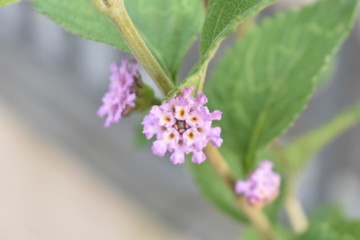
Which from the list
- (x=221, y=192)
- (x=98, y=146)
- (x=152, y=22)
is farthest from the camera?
(x=98, y=146)

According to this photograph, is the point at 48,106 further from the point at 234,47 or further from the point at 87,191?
the point at 234,47

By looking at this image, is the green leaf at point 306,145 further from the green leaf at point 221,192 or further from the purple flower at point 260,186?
the purple flower at point 260,186

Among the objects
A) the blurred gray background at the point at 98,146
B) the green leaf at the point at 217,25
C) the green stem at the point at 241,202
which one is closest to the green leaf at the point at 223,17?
the green leaf at the point at 217,25

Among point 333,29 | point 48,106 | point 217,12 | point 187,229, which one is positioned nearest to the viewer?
point 217,12

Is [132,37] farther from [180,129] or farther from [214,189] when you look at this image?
[214,189]

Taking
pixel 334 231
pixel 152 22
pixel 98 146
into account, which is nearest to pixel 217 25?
pixel 152 22

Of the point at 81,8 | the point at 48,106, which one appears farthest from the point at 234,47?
the point at 48,106
